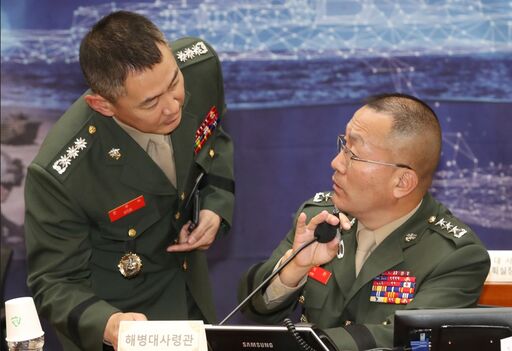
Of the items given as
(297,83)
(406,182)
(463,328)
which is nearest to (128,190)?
Answer: (406,182)

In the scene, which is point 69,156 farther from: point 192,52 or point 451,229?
point 451,229

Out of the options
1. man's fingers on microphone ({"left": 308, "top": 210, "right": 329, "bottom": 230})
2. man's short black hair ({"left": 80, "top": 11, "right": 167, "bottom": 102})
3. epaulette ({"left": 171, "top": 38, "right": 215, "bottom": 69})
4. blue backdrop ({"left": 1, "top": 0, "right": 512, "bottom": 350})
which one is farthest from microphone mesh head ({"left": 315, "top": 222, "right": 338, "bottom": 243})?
blue backdrop ({"left": 1, "top": 0, "right": 512, "bottom": 350})

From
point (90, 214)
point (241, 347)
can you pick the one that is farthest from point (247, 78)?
point (241, 347)

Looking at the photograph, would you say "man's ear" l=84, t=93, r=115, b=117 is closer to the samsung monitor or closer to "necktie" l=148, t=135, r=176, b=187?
"necktie" l=148, t=135, r=176, b=187

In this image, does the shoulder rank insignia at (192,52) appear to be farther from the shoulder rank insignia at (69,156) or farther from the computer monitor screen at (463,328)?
the computer monitor screen at (463,328)

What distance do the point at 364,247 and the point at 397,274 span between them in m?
0.19

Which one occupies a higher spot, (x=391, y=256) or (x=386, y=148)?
(x=386, y=148)

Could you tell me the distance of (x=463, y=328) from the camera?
2.39 meters

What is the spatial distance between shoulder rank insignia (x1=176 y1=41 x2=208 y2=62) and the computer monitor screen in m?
1.69

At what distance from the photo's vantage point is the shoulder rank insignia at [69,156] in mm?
3404

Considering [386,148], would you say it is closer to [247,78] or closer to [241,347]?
[241,347]

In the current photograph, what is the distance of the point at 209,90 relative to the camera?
12.6 feet

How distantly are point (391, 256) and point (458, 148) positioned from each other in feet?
6.37

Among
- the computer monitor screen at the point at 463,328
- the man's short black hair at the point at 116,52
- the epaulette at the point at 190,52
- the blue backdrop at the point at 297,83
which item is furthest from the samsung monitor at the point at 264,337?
the blue backdrop at the point at 297,83
